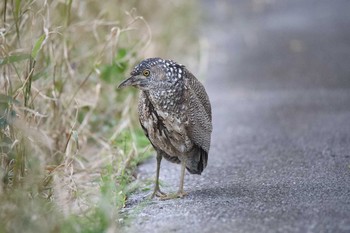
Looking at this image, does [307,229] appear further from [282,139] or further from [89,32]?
[89,32]

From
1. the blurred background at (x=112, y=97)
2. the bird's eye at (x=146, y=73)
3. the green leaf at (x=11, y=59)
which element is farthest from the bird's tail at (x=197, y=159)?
the green leaf at (x=11, y=59)

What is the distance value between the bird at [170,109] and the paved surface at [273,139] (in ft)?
1.01

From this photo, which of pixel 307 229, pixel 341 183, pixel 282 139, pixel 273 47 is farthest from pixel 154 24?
pixel 307 229

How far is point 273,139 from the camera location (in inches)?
239

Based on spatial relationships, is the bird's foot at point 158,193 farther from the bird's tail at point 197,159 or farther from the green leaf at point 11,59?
the green leaf at point 11,59

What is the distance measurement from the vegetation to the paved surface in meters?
0.30

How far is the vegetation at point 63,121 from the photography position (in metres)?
3.66

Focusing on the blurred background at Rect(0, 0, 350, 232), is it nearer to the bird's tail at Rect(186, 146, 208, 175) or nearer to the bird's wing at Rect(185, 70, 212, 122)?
the bird's tail at Rect(186, 146, 208, 175)

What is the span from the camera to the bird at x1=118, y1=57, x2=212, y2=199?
4.28m

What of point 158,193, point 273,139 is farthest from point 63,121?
point 273,139

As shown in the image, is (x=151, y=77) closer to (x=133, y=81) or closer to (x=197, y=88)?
(x=133, y=81)

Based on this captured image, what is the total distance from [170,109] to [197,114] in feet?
0.74

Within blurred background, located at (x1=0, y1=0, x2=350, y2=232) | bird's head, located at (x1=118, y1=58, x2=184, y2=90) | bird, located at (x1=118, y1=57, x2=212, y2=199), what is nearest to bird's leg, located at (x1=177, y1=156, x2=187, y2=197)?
bird, located at (x1=118, y1=57, x2=212, y2=199)

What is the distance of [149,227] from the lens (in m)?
3.68
